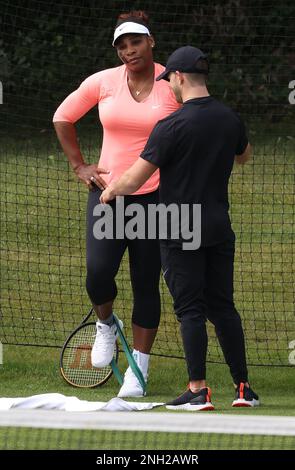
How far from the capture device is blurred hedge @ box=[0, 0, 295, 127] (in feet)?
40.4

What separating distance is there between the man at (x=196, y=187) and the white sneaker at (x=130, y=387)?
57 cm

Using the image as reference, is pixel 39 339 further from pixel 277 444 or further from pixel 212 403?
pixel 277 444

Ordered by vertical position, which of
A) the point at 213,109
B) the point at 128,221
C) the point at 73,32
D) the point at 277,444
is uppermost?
the point at 73,32

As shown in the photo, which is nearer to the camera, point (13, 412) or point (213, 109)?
point (13, 412)

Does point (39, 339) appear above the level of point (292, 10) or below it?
below

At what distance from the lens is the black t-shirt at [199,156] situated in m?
6.88

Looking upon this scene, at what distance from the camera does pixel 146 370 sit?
7879mm

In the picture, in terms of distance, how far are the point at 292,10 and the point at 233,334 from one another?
511cm

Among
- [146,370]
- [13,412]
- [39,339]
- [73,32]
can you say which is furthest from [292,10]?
[13,412]

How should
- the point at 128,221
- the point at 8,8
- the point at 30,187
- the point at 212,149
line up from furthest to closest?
1. the point at 30,187
2. the point at 8,8
3. the point at 128,221
4. the point at 212,149

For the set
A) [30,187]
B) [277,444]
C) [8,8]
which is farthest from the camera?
[30,187]

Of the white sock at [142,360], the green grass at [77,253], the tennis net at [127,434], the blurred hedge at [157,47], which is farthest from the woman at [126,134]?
the blurred hedge at [157,47]

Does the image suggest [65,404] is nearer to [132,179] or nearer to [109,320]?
[109,320]

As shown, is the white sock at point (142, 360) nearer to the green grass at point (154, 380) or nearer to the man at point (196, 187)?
the green grass at point (154, 380)
